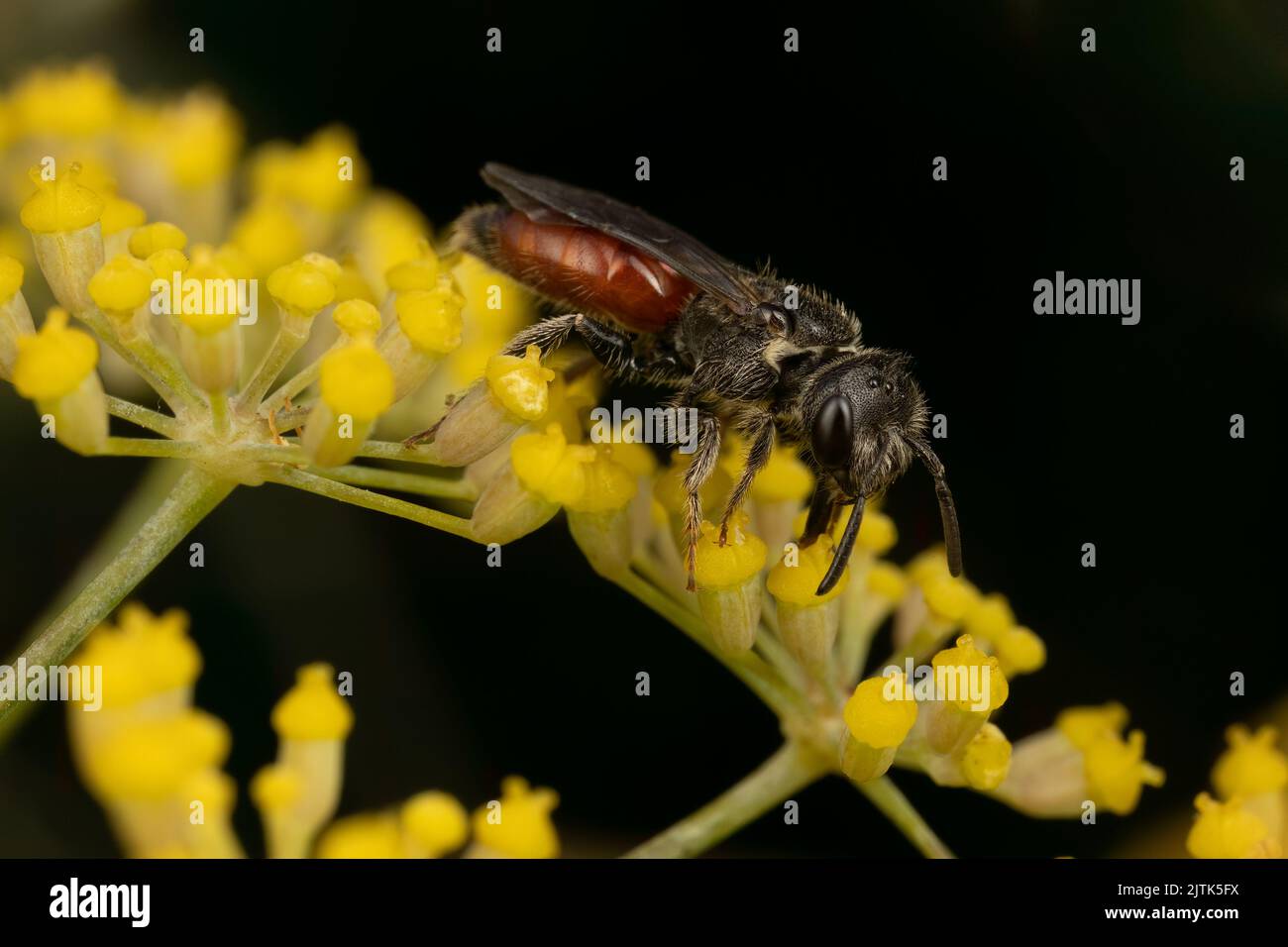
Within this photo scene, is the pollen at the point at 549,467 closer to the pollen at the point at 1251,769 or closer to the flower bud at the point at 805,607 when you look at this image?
the flower bud at the point at 805,607

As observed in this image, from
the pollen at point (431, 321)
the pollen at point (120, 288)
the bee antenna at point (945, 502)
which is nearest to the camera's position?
the pollen at point (120, 288)

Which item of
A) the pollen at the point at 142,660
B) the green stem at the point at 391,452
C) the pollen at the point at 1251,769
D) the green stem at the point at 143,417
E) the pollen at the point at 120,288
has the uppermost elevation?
the pollen at the point at 120,288

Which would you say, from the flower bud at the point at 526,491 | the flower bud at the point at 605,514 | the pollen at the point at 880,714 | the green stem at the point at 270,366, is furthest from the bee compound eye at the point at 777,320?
the green stem at the point at 270,366

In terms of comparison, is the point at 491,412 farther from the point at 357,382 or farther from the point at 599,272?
the point at 599,272

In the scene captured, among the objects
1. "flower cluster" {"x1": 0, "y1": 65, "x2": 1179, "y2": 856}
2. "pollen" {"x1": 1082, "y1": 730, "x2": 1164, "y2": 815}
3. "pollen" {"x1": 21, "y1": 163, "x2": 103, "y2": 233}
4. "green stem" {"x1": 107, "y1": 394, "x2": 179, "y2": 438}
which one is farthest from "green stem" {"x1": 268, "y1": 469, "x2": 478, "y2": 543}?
"pollen" {"x1": 1082, "y1": 730, "x2": 1164, "y2": 815}

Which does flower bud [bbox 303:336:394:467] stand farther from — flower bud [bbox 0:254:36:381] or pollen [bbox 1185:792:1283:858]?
pollen [bbox 1185:792:1283:858]
